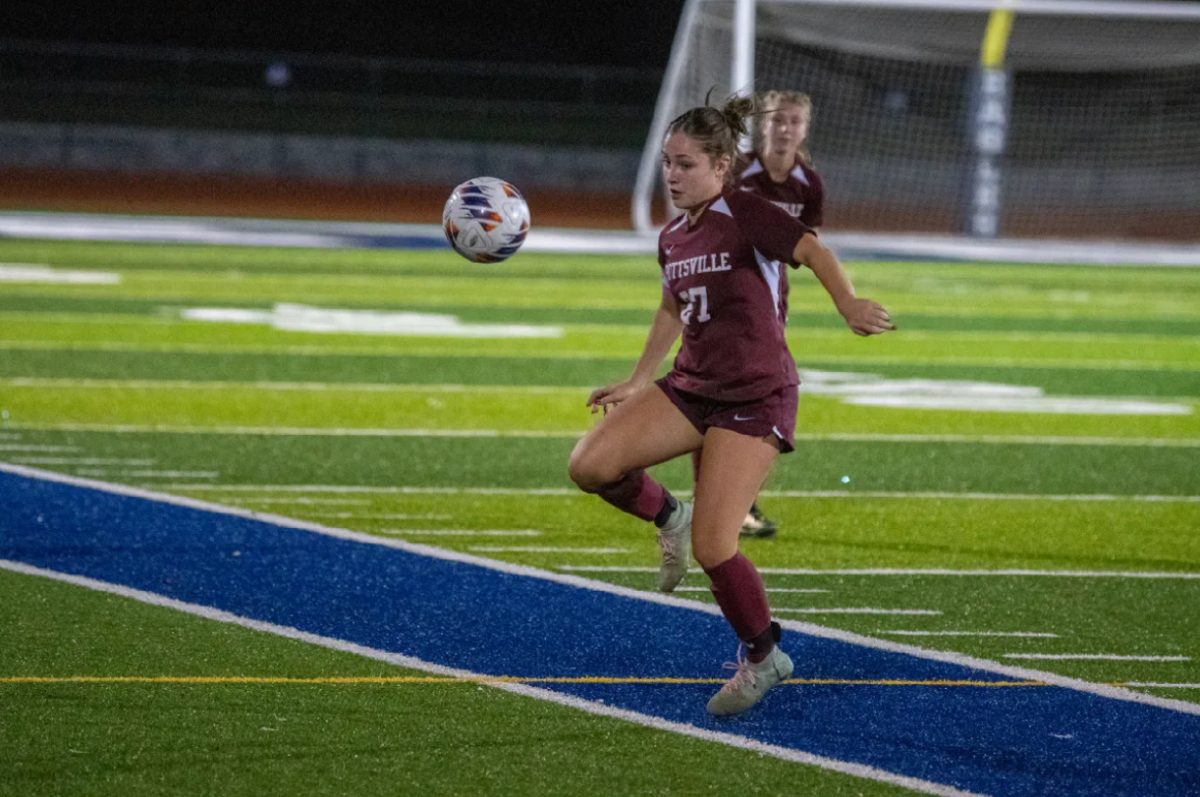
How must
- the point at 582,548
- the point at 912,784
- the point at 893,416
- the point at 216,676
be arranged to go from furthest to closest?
the point at 893,416 < the point at 582,548 < the point at 216,676 < the point at 912,784

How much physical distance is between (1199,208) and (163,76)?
2292cm

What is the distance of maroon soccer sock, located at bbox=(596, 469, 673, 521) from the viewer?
6074 millimetres

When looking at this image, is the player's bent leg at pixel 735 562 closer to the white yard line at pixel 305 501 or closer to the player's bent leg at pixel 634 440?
Answer: the player's bent leg at pixel 634 440

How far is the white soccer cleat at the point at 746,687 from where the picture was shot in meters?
5.57

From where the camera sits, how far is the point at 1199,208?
40.6m

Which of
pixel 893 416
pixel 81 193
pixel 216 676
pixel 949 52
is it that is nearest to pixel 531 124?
pixel 81 193

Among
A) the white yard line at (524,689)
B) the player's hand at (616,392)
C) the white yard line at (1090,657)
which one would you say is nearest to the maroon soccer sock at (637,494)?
the player's hand at (616,392)

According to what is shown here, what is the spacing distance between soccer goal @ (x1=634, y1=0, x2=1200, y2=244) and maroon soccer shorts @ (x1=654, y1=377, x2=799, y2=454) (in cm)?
1601

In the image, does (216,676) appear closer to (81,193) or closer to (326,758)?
(326,758)

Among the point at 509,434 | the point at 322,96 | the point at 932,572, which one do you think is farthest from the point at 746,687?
the point at 322,96

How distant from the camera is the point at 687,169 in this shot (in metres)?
5.77

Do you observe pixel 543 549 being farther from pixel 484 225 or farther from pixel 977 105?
pixel 977 105

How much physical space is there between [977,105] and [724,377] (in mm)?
25848

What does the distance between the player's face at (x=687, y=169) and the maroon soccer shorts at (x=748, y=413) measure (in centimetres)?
62
